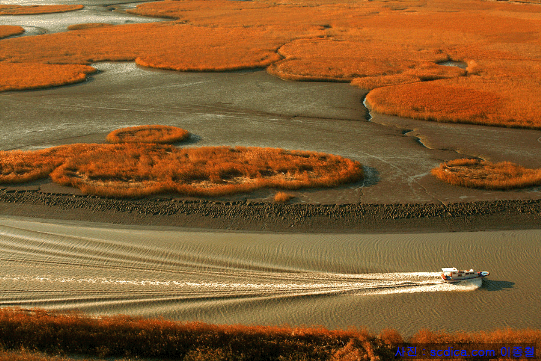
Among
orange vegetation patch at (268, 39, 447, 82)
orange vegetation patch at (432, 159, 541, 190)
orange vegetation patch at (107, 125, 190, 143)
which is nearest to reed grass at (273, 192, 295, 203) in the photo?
orange vegetation patch at (432, 159, 541, 190)

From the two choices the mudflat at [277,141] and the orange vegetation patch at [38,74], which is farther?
the orange vegetation patch at [38,74]

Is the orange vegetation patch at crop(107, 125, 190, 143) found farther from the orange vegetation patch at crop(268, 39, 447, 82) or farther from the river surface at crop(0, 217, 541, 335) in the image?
the orange vegetation patch at crop(268, 39, 447, 82)

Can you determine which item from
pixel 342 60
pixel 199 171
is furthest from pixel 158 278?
pixel 342 60

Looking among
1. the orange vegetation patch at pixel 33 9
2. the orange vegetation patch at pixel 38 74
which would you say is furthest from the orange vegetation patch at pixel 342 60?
the orange vegetation patch at pixel 33 9

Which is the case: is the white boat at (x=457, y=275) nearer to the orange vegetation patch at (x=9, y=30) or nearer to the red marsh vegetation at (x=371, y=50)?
the red marsh vegetation at (x=371, y=50)

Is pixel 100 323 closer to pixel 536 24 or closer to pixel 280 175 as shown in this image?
pixel 280 175

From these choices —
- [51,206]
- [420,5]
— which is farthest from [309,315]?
[420,5]
